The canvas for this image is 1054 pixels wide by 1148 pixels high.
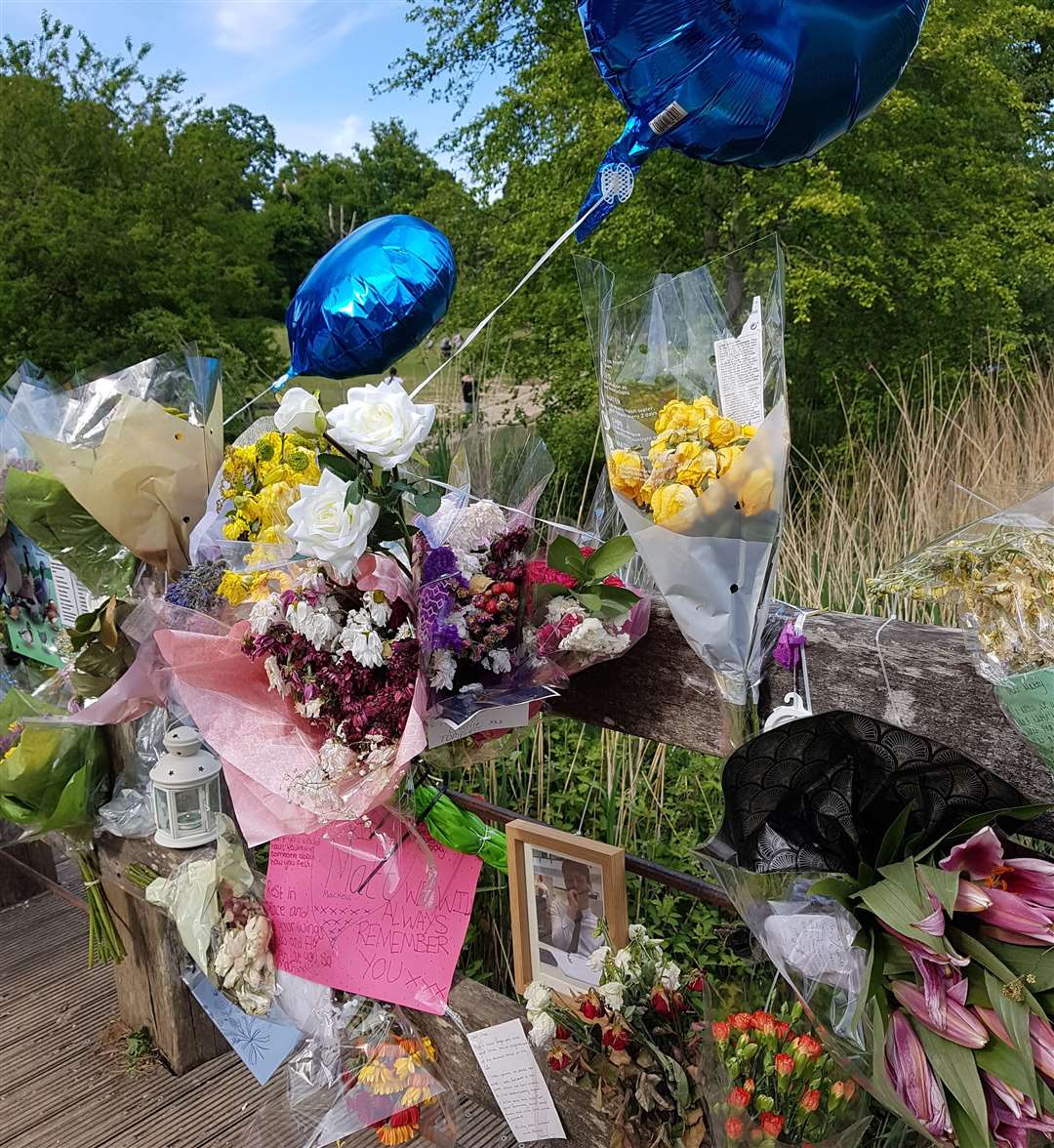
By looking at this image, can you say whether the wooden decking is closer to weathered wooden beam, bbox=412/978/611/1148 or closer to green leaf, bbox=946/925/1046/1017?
weathered wooden beam, bbox=412/978/611/1148

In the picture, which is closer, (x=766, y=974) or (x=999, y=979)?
(x=999, y=979)

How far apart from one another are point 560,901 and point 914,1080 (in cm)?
67

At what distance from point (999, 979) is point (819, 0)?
100 centimetres

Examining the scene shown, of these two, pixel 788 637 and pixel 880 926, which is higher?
pixel 788 637

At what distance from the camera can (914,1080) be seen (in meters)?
0.84

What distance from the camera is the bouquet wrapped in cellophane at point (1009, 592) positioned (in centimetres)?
84

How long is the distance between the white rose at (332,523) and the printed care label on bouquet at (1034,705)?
0.69 metres

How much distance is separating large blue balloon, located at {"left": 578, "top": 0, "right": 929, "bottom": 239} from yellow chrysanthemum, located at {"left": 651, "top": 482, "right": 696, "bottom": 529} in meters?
0.49

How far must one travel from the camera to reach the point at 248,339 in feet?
30.4

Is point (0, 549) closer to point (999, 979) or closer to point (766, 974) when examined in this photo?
point (766, 974)

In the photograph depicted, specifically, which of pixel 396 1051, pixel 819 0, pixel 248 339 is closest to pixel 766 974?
pixel 396 1051

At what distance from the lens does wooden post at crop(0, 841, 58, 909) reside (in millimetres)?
2879

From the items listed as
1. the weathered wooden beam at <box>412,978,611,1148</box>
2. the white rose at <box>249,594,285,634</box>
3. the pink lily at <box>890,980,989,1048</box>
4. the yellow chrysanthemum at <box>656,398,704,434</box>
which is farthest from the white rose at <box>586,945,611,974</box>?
the yellow chrysanthemum at <box>656,398,704,434</box>

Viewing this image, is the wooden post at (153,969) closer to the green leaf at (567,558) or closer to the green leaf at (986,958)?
the green leaf at (567,558)
